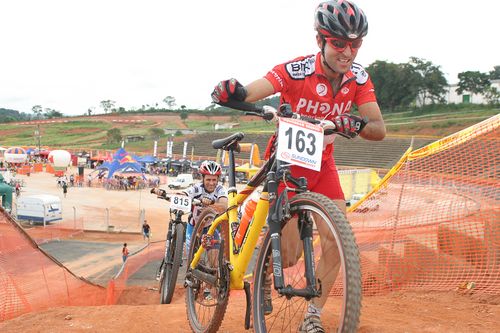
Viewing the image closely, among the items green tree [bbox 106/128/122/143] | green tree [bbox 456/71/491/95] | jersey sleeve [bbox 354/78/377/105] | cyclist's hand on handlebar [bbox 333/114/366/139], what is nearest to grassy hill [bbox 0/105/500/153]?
green tree [bbox 106/128/122/143]

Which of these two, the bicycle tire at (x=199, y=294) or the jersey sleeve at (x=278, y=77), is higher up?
the jersey sleeve at (x=278, y=77)

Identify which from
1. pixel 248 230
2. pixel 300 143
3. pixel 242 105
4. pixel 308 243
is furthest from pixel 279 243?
pixel 242 105

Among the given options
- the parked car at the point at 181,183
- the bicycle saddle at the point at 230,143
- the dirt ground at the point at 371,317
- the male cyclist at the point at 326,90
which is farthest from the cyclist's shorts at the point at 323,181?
the parked car at the point at 181,183

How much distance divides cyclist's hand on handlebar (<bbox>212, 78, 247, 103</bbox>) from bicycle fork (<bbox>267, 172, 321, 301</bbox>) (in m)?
0.67

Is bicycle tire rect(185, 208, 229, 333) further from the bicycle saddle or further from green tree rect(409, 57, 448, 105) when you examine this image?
green tree rect(409, 57, 448, 105)

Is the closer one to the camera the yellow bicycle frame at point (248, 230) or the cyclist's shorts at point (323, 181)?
Answer: the yellow bicycle frame at point (248, 230)

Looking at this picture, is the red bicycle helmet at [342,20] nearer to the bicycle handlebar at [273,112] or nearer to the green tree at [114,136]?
the bicycle handlebar at [273,112]

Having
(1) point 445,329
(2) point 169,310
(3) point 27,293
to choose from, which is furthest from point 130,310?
(1) point 445,329

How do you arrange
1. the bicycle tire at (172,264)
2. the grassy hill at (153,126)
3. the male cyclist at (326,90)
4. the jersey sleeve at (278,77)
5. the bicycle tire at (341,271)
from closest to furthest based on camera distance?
1. the bicycle tire at (341,271)
2. the male cyclist at (326,90)
3. the jersey sleeve at (278,77)
4. the bicycle tire at (172,264)
5. the grassy hill at (153,126)

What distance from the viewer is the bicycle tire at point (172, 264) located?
7404 millimetres

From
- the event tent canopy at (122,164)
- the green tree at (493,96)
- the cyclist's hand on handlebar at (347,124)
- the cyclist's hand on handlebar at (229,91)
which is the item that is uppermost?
the green tree at (493,96)

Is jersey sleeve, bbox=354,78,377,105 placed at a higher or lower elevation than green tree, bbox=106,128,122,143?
higher

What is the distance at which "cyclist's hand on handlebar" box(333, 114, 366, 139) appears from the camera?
9.93 ft

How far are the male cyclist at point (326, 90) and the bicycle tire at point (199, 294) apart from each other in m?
0.64
